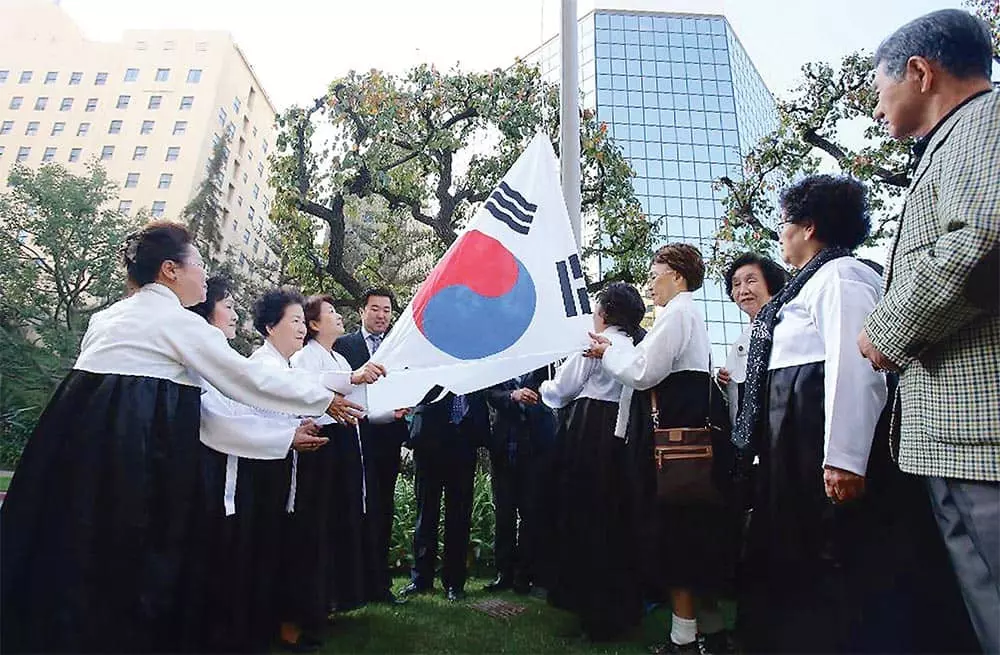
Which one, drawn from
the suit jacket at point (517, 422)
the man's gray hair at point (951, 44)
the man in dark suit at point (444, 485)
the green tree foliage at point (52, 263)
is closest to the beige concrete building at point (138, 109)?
the green tree foliage at point (52, 263)

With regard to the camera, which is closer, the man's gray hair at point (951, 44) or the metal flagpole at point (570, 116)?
the man's gray hair at point (951, 44)

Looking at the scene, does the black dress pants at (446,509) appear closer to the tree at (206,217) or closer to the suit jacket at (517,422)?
the suit jacket at (517,422)

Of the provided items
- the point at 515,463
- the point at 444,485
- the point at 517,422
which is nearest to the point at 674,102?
the point at 517,422

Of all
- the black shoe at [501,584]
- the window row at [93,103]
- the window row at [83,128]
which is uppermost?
the window row at [93,103]

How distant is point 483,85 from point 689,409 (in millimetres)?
6874

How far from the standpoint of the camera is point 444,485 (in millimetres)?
4719

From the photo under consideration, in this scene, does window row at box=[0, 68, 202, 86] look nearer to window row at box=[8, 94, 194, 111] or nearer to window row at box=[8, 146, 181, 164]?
window row at box=[8, 94, 194, 111]

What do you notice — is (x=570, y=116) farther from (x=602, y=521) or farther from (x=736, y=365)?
(x=602, y=521)

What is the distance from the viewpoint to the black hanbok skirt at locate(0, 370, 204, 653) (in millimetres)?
2203

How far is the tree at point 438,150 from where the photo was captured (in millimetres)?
8781

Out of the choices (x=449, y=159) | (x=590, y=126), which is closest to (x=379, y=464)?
(x=449, y=159)

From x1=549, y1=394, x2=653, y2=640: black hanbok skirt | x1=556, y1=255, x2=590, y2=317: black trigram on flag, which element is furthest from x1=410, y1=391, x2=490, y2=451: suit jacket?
x1=556, y1=255, x2=590, y2=317: black trigram on flag

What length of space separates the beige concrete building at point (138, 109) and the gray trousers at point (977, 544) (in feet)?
135

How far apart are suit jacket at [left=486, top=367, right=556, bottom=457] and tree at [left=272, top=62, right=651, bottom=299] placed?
4345mm
